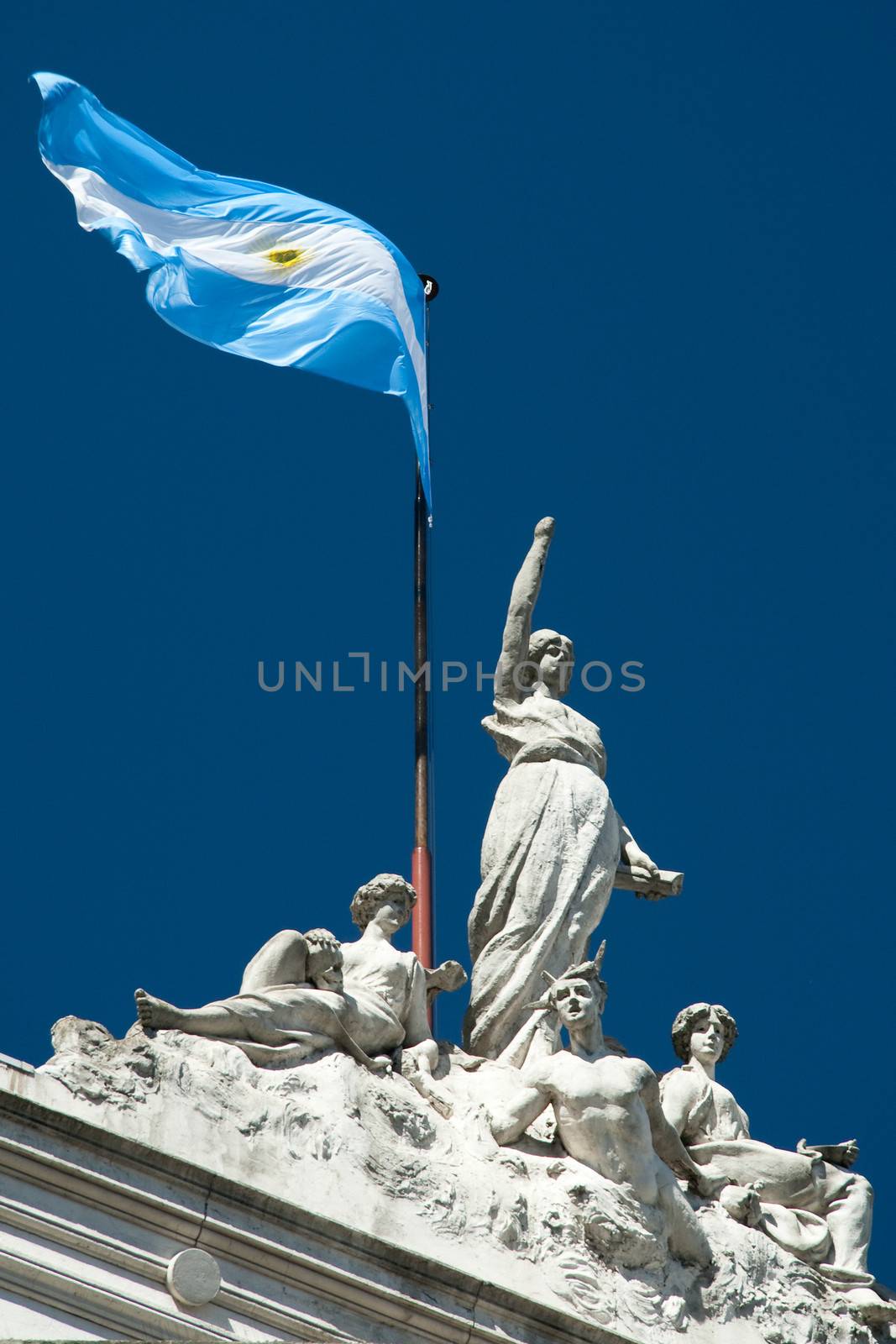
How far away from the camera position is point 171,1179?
13.2 metres

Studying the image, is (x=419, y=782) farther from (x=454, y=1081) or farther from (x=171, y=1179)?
(x=171, y=1179)

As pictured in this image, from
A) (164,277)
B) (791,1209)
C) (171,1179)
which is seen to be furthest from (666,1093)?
(164,277)

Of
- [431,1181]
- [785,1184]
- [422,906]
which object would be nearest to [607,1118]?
[431,1181]

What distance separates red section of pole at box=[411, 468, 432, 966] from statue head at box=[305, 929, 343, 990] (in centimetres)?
217

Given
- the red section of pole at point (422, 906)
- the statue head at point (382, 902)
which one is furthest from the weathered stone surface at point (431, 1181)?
the red section of pole at point (422, 906)

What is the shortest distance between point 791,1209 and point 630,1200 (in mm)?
1669

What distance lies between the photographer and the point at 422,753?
19.3 m

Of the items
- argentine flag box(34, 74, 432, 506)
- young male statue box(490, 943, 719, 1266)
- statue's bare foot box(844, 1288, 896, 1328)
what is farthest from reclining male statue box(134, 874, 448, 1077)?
argentine flag box(34, 74, 432, 506)

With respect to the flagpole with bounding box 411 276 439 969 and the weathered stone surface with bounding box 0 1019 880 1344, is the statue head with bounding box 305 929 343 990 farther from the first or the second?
the flagpole with bounding box 411 276 439 969

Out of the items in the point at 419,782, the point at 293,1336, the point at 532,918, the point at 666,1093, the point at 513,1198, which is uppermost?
the point at 419,782

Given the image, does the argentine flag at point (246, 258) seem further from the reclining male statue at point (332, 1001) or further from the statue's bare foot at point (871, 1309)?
the statue's bare foot at point (871, 1309)

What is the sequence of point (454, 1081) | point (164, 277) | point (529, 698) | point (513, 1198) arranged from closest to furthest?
point (513, 1198), point (454, 1081), point (529, 698), point (164, 277)

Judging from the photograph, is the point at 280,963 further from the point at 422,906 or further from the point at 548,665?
the point at 548,665

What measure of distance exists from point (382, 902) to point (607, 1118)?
2176mm
